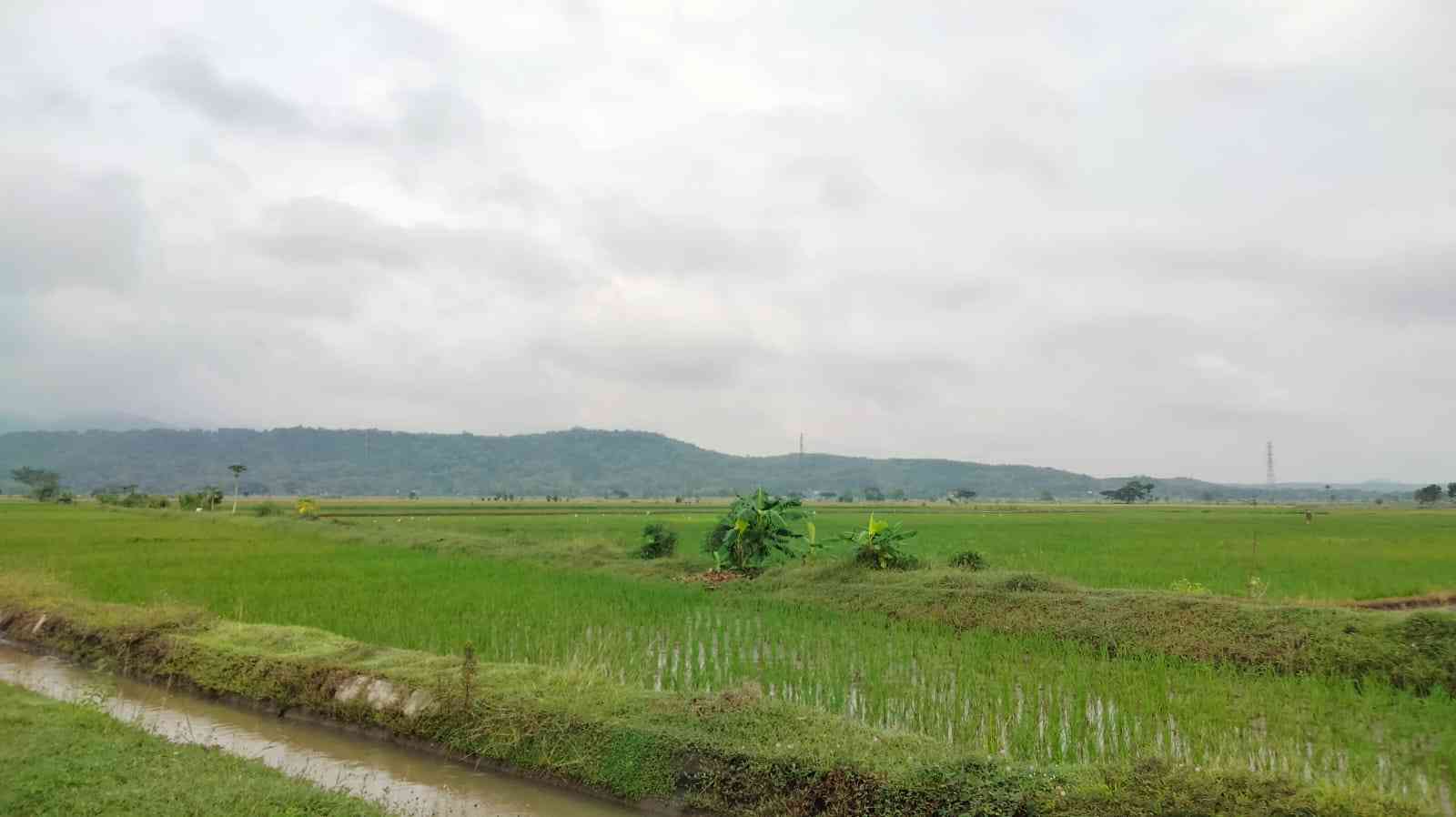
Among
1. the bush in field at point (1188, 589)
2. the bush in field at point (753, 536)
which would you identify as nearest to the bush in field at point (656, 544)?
the bush in field at point (753, 536)

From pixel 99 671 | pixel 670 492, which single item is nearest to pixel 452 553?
pixel 99 671

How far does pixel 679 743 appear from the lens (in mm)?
5551

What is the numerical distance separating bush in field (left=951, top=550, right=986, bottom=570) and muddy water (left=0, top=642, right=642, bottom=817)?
31.1 ft

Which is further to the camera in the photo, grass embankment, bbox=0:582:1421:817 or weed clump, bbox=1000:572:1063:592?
weed clump, bbox=1000:572:1063:592

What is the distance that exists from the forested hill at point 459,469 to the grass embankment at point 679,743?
151759 mm

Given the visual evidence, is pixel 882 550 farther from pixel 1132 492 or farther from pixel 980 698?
pixel 1132 492

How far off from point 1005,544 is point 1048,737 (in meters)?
19.0

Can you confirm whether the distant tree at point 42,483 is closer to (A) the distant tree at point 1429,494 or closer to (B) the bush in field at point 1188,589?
(B) the bush in field at point 1188,589

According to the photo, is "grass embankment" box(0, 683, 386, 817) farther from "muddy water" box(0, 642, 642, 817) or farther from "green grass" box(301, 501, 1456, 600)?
"green grass" box(301, 501, 1456, 600)

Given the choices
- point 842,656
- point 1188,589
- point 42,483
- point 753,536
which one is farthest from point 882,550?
point 42,483

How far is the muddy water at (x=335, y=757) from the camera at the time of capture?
562cm

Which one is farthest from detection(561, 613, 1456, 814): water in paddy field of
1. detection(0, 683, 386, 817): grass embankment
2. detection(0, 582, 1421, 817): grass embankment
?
detection(0, 683, 386, 817): grass embankment

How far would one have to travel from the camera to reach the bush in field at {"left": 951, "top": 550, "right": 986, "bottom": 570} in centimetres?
1379

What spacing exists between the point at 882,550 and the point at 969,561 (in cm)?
147
